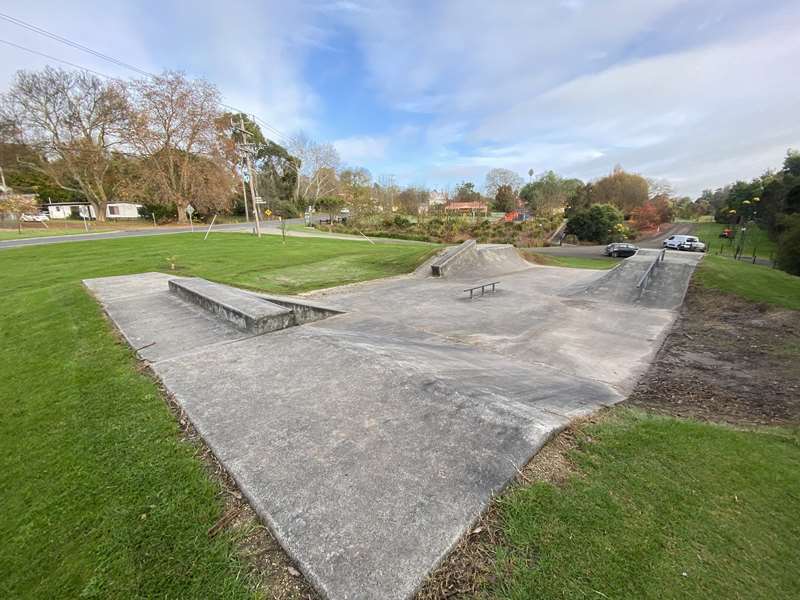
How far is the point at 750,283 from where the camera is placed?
29.6 ft

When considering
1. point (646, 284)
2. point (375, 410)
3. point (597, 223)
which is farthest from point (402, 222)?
point (375, 410)

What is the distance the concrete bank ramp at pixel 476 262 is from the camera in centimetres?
1308

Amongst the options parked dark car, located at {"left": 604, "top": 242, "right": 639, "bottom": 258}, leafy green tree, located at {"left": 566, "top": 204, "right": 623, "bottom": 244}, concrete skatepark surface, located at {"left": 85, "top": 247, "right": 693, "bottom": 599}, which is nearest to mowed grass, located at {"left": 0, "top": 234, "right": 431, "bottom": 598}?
concrete skatepark surface, located at {"left": 85, "top": 247, "right": 693, "bottom": 599}

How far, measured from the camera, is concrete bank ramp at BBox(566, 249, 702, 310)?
30.8ft

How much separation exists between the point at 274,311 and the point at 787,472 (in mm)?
5812

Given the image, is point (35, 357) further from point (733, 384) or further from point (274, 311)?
point (733, 384)

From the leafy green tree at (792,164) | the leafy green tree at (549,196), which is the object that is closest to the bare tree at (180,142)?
the leafy green tree at (549,196)

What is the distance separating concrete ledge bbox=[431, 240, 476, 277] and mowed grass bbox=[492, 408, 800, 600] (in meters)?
10.1

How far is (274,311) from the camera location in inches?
212

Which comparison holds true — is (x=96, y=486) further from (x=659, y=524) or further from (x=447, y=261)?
(x=447, y=261)

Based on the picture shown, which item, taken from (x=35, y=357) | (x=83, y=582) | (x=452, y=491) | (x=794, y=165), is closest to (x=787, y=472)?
(x=452, y=491)

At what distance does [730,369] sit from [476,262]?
411 inches


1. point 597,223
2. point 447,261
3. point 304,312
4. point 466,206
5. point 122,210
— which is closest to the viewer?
point 304,312

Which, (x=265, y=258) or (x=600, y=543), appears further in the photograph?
(x=265, y=258)
